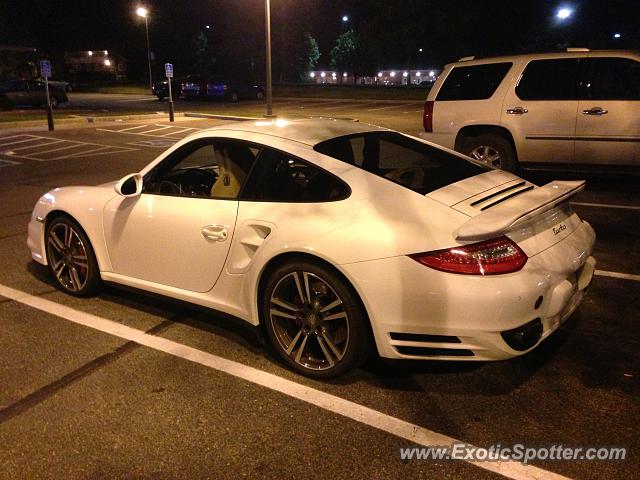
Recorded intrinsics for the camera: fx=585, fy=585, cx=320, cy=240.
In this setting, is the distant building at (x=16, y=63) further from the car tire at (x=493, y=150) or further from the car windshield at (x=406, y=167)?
the car windshield at (x=406, y=167)

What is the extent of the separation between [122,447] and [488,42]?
152ft

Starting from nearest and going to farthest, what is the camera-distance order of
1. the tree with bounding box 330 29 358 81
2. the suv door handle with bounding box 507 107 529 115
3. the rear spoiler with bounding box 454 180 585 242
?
the rear spoiler with bounding box 454 180 585 242
the suv door handle with bounding box 507 107 529 115
the tree with bounding box 330 29 358 81

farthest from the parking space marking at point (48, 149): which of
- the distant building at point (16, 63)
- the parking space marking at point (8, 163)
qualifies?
the distant building at point (16, 63)

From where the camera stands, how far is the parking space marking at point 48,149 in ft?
44.5

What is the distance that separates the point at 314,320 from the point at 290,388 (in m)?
0.41

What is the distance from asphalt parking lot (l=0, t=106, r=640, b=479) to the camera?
2.72 meters

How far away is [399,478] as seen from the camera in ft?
8.50

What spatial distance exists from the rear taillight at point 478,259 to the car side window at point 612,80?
6.02 m

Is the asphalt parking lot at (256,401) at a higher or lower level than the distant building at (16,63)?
lower

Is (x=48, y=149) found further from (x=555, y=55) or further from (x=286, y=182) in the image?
(x=286, y=182)

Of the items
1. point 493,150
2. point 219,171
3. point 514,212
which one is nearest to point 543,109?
point 493,150

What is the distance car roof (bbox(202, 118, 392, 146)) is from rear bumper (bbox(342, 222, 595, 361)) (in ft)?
3.63

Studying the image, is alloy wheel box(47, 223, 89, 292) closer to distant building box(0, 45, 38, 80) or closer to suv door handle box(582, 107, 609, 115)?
suv door handle box(582, 107, 609, 115)

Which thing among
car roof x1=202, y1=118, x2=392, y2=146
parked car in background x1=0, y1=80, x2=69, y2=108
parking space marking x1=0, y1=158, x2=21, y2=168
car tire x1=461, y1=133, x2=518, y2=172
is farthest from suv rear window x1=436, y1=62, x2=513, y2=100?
parked car in background x1=0, y1=80, x2=69, y2=108
